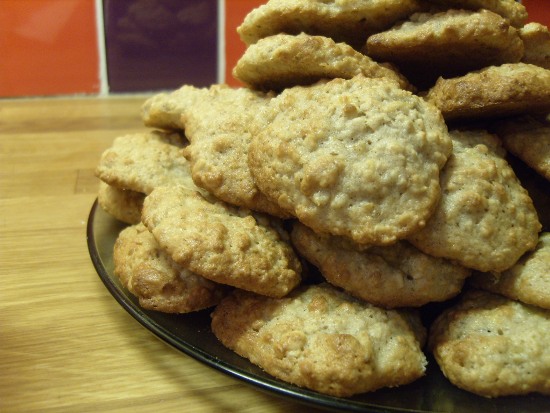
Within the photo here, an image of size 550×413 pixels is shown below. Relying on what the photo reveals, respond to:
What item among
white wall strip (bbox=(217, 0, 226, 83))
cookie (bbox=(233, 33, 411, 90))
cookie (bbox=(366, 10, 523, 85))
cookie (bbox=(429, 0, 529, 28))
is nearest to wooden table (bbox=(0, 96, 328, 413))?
cookie (bbox=(233, 33, 411, 90))

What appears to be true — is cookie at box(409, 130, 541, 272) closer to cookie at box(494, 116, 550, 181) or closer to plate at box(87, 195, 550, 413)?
cookie at box(494, 116, 550, 181)

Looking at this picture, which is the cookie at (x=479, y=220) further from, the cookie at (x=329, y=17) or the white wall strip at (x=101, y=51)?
the white wall strip at (x=101, y=51)

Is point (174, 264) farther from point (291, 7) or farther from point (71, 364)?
point (291, 7)

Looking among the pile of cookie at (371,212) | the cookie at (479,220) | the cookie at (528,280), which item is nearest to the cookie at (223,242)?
the pile of cookie at (371,212)

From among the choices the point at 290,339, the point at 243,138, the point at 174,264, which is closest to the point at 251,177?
the point at 243,138

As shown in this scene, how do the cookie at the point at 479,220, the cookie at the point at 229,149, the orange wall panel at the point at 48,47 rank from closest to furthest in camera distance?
the cookie at the point at 479,220 → the cookie at the point at 229,149 → the orange wall panel at the point at 48,47

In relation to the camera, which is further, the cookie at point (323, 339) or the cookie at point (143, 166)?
the cookie at point (143, 166)

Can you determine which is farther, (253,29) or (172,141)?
(172,141)

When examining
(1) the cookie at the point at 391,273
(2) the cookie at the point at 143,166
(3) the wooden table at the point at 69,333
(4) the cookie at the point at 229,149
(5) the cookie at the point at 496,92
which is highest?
(5) the cookie at the point at 496,92
